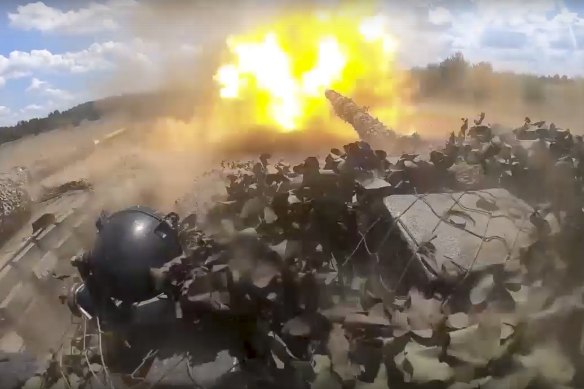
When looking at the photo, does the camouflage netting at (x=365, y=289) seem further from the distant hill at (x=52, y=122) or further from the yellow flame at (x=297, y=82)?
the yellow flame at (x=297, y=82)

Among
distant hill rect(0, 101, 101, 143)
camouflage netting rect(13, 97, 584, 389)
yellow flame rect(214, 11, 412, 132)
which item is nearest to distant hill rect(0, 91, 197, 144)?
distant hill rect(0, 101, 101, 143)

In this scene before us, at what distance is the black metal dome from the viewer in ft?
11.9

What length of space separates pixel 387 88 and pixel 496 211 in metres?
6.57

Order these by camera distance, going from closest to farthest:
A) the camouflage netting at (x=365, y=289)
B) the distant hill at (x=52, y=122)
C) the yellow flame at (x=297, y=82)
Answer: the camouflage netting at (x=365, y=289) < the distant hill at (x=52, y=122) < the yellow flame at (x=297, y=82)

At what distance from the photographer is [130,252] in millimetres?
3715

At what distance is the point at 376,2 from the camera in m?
4.42

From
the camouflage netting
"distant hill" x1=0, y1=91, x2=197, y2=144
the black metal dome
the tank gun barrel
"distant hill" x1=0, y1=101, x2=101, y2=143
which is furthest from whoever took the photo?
the tank gun barrel

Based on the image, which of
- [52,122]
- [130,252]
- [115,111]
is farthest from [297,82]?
[130,252]

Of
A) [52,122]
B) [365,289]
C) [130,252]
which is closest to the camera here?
[365,289]

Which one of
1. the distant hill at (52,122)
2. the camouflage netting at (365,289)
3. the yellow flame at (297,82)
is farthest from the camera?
the yellow flame at (297,82)

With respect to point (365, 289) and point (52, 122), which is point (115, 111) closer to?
point (52, 122)

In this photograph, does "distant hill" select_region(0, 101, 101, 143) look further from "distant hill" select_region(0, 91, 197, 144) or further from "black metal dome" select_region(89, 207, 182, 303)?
"black metal dome" select_region(89, 207, 182, 303)

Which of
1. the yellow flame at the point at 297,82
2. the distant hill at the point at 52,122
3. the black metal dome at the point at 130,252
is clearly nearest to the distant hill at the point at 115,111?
the distant hill at the point at 52,122

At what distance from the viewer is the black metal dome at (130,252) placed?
11.9 feet
